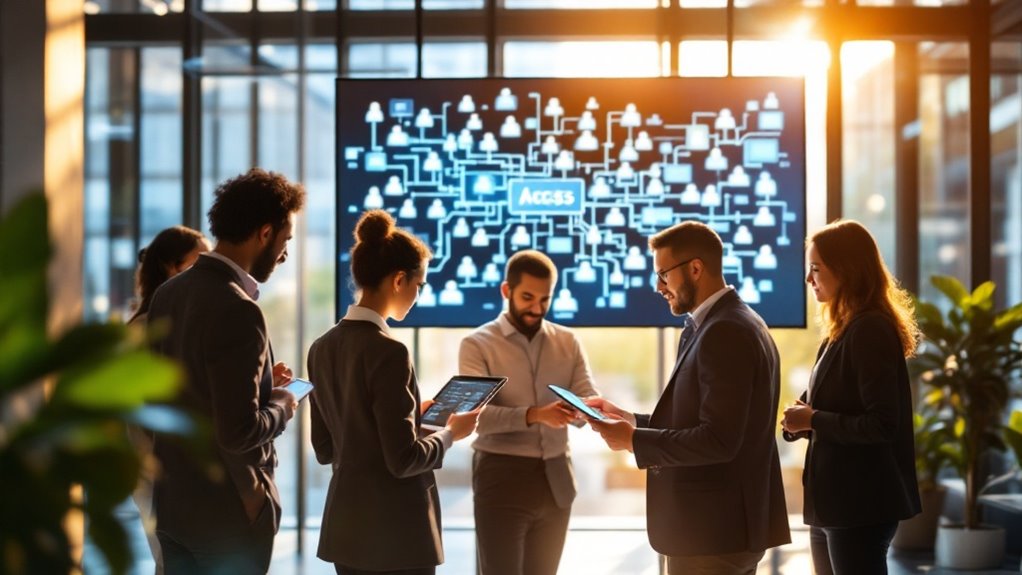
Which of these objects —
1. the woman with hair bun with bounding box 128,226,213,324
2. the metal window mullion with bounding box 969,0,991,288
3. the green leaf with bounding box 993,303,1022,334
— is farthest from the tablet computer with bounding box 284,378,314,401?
the metal window mullion with bounding box 969,0,991,288

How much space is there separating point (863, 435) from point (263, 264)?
1.90 metres

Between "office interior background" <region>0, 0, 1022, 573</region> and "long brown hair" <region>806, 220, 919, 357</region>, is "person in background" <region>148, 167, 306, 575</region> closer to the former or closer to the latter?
"long brown hair" <region>806, 220, 919, 357</region>

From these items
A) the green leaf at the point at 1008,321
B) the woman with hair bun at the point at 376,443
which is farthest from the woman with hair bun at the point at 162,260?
the green leaf at the point at 1008,321

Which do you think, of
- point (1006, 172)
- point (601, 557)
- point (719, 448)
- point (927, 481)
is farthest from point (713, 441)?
point (1006, 172)

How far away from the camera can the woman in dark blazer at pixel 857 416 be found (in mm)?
3240

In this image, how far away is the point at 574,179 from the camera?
18.9 feet

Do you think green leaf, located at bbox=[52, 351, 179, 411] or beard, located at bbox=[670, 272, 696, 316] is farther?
beard, located at bbox=[670, 272, 696, 316]

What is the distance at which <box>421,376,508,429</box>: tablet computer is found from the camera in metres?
3.24

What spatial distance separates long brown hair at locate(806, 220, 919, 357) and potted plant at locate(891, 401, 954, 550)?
129 inches

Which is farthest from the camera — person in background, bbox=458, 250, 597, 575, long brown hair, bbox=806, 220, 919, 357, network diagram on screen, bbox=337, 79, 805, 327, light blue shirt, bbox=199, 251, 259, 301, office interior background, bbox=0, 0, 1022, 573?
office interior background, bbox=0, 0, 1022, 573

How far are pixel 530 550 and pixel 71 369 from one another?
3373 millimetres

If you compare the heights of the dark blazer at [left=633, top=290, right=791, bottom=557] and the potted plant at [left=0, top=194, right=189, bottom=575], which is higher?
the potted plant at [left=0, top=194, right=189, bottom=575]

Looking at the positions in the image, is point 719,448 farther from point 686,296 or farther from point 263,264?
point 263,264

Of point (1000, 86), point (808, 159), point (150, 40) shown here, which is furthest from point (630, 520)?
point (150, 40)
